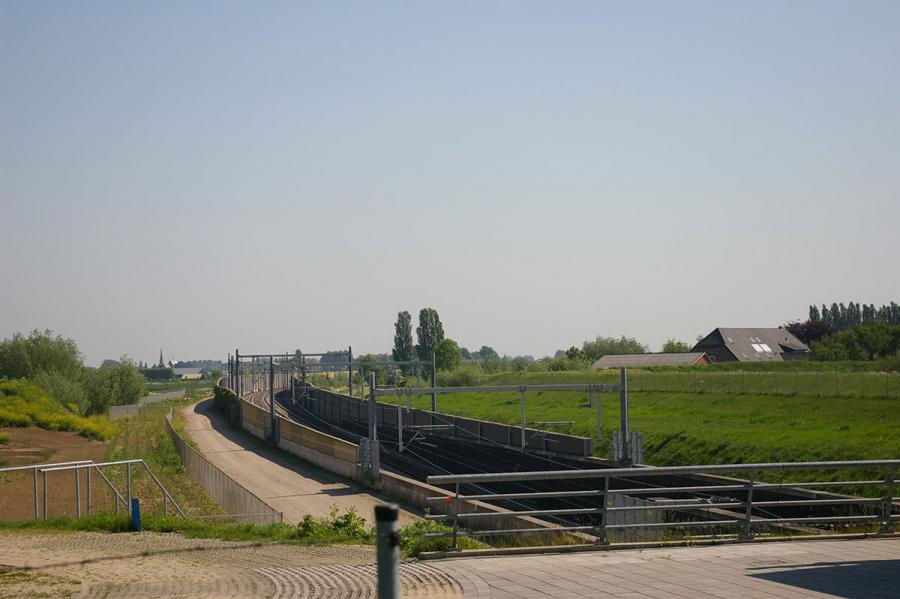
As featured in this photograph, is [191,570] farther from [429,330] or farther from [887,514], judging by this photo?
[429,330]

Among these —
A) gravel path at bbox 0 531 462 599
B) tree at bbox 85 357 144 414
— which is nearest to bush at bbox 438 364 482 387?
tree at bbox 85 357 144 414

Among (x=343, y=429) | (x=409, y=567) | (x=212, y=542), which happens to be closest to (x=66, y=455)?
(x=343, y=429)

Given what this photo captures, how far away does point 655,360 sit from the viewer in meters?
110

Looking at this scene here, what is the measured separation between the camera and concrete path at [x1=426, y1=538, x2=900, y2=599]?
33.6ft

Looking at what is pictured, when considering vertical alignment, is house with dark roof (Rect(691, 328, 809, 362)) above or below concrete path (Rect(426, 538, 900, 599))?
above

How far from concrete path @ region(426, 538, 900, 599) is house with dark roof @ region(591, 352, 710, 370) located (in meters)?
91.1

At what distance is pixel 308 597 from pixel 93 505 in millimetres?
27321

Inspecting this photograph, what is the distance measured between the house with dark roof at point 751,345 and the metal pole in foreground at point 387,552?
106199mm

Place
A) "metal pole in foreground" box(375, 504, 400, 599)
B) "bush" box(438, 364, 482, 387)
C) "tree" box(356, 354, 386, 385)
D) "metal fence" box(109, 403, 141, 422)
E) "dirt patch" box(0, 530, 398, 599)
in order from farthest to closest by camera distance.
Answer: "bush" box(438, 364, 482, 387)
"metal fence" box(109, 403, 141, 422)
"tree" box(356, 354, 386, 385)
"dirt patch" box(0, 530, 398, 599)
"metal pole in foreground" box(375, 504, 400, 599)

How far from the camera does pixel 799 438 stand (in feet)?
130

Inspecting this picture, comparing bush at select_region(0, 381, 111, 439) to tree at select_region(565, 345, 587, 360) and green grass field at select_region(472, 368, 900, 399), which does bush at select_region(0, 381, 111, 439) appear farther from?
tree at select_region(565, 345, 587, 360)

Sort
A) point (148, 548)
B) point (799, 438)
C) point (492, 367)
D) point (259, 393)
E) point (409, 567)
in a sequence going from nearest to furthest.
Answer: point (409, 567), point (148, 548), point (799, 438), point (259, 393), point (492, 367)

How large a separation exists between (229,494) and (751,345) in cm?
8752

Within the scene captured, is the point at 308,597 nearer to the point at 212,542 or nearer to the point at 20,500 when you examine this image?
the point at 212,542
